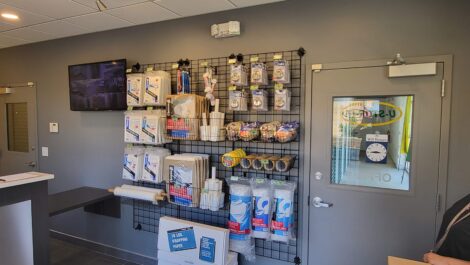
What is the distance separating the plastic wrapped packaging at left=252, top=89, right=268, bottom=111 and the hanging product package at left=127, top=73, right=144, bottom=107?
1.17 m

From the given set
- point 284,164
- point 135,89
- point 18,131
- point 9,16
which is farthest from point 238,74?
point 18,131

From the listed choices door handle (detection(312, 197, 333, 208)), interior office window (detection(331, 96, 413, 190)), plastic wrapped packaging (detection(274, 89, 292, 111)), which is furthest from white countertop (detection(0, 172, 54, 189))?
interior office window (detection(331, 96, 413, 190))

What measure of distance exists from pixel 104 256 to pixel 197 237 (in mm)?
1599

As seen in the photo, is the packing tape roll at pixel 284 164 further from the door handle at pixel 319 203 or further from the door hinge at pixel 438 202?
the door hinge at pixel 438 202

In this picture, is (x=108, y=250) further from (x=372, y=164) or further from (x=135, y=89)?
(x=372, y=164)

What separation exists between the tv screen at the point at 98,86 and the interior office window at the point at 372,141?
2275 mm

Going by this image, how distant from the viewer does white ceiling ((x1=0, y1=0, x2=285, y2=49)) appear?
2.46 meters

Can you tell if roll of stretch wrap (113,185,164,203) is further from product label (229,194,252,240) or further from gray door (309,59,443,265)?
gray door (309,59,443,265)

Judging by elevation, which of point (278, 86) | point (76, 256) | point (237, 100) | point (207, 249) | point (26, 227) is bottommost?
point (76, 256)

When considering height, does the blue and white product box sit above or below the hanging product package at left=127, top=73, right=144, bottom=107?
below

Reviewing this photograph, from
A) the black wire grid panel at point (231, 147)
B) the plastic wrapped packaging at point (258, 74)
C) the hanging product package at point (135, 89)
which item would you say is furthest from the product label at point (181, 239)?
the plastic wrapped packaging at point (258, 74)

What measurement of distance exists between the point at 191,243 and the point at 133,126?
50.2 inches

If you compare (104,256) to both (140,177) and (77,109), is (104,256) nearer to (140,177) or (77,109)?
(140,177)

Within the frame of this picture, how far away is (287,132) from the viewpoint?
2.25m
